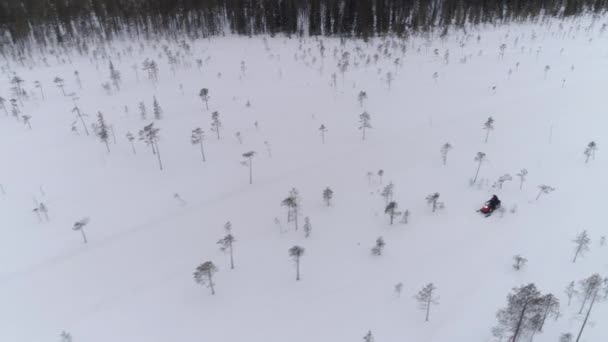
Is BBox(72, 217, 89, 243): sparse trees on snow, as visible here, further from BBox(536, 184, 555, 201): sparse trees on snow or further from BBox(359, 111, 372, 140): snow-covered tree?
BBox(536, 184, 555, 201): sparse trees on snow

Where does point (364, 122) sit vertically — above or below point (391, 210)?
above

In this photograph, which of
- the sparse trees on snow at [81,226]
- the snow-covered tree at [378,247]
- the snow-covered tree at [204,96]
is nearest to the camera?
the snow-covered tree at [378,247]

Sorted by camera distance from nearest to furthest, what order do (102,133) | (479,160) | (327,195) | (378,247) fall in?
(378,247) → (327,195) → (479,160) → (102,133)

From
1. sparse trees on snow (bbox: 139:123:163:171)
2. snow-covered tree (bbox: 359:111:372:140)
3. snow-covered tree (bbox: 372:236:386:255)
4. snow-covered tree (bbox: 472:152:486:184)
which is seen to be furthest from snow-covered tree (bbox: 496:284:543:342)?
sparse trees on snow (bbox: 139:123:163:171)

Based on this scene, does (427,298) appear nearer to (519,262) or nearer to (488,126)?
(519,262)

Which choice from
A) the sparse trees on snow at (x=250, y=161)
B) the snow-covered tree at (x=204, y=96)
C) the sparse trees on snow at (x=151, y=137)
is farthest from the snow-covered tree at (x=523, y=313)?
the snow-covered tree at (x=204, y=96)

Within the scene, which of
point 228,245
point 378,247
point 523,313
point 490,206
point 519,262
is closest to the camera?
point 523,313

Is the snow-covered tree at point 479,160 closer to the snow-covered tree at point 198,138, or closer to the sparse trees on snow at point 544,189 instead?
the sparse trees on snow at point 544,189

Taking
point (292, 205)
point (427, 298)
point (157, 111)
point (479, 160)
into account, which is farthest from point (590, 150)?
point (157, 111)
